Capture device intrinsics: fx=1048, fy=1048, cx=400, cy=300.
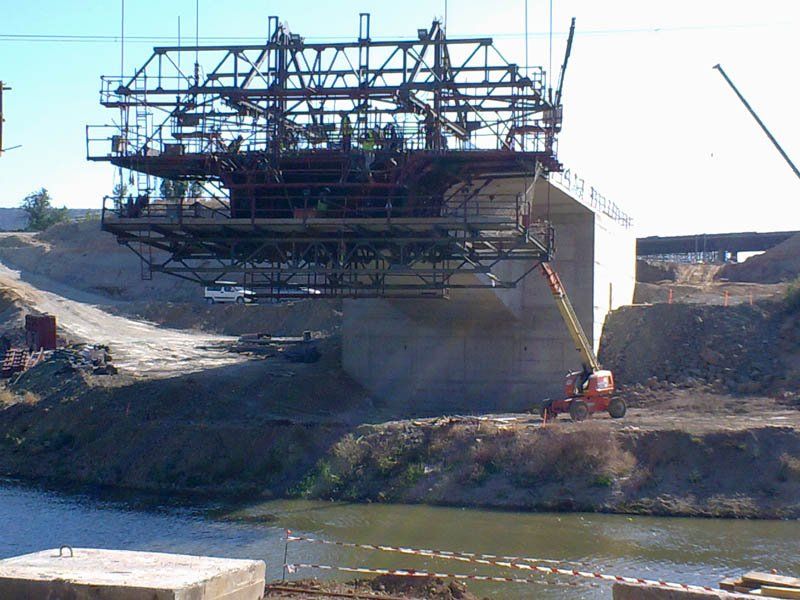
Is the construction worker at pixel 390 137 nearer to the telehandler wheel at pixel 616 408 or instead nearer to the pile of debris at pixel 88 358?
the telehandler wheel at pixel 616 408

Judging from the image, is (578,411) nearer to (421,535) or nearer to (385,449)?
(385,449)

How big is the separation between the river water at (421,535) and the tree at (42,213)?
89099 millimetres

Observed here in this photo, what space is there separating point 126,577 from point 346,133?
20.9 m

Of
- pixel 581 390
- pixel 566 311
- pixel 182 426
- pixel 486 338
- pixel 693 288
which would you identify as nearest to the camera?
pixel 566 311

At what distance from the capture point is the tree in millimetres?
112562

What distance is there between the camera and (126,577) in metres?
11.5

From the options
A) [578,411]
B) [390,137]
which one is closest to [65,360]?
[390,137]

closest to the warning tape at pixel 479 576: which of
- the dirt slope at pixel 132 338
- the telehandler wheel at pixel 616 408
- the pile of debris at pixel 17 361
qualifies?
the telehandler wheel at pixel 616 408

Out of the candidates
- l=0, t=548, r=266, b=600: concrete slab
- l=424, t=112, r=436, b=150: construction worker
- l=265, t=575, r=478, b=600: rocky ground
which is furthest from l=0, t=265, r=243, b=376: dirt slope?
l=0, t=548, r=266, b=600: concrete slab

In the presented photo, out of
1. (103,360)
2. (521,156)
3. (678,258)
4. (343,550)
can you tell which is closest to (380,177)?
(521,156)

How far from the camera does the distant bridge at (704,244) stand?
85250mm

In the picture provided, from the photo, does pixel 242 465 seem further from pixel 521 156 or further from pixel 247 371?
pixel 521 156

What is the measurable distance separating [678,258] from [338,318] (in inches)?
1850

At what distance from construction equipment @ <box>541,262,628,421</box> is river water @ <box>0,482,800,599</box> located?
577cm
